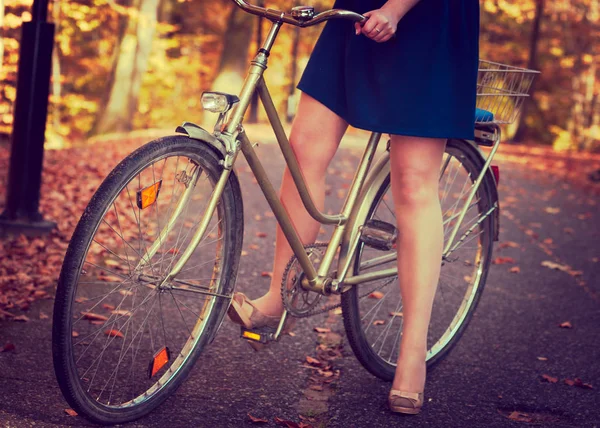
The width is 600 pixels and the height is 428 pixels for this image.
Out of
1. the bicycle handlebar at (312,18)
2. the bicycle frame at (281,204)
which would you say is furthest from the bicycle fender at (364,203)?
the bicycle handlebar at (312,18)

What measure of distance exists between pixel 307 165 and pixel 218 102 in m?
0.54

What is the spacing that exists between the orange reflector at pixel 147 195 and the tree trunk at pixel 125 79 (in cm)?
1391

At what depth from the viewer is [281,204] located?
2.62 meters

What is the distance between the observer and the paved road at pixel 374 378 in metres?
2.61

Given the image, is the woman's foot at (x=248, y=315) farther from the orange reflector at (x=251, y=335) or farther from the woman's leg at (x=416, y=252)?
the woman's leg at (x=416, y=252)

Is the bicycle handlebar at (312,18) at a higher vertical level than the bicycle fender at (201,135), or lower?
higher

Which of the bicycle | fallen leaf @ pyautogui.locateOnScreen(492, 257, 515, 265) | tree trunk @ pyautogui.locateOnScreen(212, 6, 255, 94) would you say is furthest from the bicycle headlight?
tree trunk @ pyautogui.locateOnScreen(212, 6, 255, 94)

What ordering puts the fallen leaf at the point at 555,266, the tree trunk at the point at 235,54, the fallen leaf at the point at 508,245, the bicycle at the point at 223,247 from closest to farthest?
1. the bicycle at the point at 223,247
2. the fallen leaf at the point at 555,266
3. the fallen leaf at the point at 508,245
4. the tree trunk at the point at 235,54

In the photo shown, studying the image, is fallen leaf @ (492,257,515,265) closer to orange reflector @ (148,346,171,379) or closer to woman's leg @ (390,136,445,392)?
woman's leg @ (390,136,445,392)

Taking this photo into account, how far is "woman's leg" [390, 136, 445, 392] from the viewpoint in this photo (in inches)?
106

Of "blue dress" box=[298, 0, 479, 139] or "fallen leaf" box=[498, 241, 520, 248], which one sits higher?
"blue dress" box=[298, 0, 479, 139]

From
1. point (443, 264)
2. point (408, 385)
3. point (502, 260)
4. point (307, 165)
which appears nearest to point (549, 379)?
point (443, 264)

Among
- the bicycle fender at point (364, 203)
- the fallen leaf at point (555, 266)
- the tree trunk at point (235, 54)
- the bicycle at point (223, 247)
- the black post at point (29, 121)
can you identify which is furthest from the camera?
the tree trunk at point (235, 54)

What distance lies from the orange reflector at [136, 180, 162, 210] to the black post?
2.96 m
